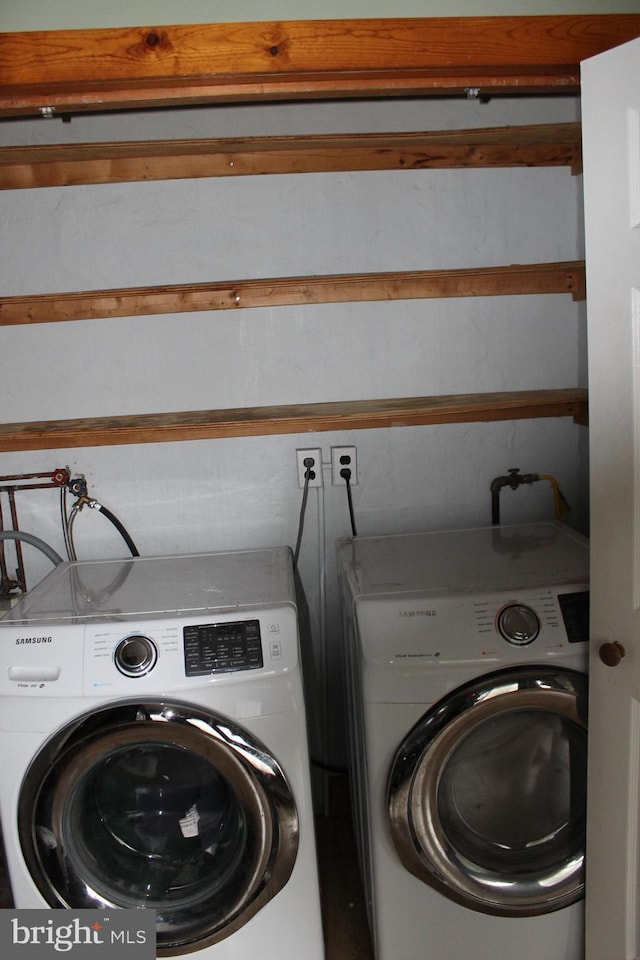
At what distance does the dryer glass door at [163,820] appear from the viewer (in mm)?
1513

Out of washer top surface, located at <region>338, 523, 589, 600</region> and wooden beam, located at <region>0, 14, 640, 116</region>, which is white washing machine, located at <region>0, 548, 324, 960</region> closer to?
washer top surface, located at <region>338, 523, 589, 600</region>

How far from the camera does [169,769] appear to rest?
63.3 inches

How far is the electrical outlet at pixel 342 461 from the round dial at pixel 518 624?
80 cm

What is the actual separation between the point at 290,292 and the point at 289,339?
0.46ft

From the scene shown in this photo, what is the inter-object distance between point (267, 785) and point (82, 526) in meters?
1.06

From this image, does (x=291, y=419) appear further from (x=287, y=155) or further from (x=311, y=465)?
(x=287, y=155)

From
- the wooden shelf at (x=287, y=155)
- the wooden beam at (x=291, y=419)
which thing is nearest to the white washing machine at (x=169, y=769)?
the wooden beam at (x=291, y=419)

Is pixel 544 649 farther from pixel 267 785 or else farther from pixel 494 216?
pixel 494 216

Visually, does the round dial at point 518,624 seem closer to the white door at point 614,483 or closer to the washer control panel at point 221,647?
the white door at point 614,483

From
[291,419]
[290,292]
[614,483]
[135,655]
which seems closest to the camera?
[614,483]

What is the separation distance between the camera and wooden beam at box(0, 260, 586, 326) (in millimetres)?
2096

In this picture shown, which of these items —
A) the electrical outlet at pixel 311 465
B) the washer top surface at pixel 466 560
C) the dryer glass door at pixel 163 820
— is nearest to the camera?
the dryer glass door at pixel 163 820

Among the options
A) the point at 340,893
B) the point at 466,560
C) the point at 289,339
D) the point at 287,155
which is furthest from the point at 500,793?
the point at 287,155

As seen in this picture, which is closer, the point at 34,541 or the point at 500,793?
the point at 500,793
